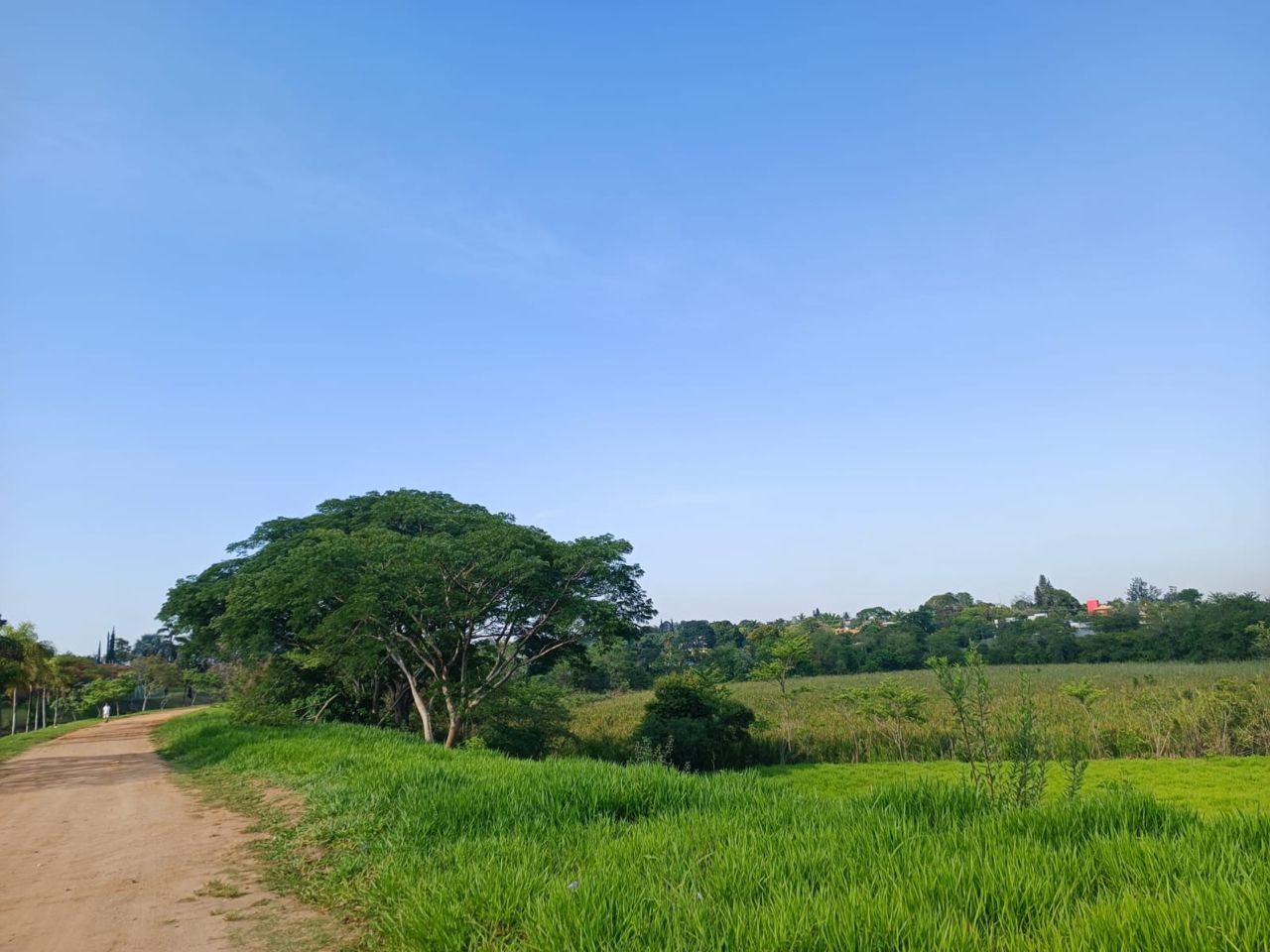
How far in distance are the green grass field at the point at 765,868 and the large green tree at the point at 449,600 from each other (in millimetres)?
10509

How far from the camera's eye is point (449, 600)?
18484mm

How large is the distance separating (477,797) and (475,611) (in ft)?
37.3

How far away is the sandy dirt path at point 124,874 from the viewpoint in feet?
15.8

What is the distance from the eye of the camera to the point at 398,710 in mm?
23297

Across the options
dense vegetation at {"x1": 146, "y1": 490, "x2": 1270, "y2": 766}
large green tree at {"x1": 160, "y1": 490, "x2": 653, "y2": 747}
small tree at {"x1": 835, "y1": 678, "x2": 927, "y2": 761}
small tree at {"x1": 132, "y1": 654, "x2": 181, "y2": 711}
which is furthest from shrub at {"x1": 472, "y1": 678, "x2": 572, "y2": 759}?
small tree at {"x1": 132, "y1": 654, "x2": 181, "y2": 711}

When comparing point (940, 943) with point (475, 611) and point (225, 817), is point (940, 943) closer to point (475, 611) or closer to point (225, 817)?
point (225, 817)

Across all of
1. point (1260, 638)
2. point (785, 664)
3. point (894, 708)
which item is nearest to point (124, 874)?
point (894, 708)

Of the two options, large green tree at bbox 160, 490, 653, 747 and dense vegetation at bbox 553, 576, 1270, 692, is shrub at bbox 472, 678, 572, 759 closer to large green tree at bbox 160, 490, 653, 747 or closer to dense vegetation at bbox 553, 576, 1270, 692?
large green tree at bbox 160, 490, 653, 747

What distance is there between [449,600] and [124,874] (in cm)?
1204

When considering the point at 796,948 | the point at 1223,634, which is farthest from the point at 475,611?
the point at 1223,634

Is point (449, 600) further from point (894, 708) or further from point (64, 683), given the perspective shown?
point (64, 683)

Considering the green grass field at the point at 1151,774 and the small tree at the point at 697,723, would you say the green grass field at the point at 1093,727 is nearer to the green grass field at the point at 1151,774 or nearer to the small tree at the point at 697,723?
the small tree at the point at 697,723

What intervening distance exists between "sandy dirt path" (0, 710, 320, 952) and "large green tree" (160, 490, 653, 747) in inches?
235

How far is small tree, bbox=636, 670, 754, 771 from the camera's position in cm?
2681
